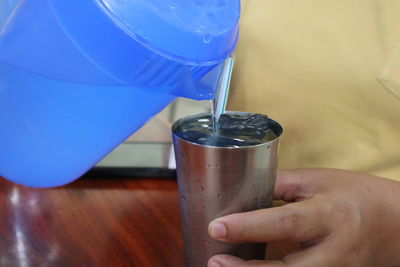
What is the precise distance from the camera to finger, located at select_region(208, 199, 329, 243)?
0.38 meters

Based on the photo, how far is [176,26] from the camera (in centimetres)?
33

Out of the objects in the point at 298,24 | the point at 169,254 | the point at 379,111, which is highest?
the point at 298,24

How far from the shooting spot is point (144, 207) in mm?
580

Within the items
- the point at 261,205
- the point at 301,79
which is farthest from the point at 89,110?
the point at 301,79

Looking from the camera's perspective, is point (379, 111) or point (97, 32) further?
point (379, 111)

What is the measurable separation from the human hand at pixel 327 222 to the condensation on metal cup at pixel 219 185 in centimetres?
1

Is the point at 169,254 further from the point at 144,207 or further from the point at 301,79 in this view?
the point at 301,79

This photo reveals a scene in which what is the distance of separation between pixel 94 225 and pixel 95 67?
26 cm

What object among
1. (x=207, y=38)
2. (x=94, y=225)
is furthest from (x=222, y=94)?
(x=94, y=225)

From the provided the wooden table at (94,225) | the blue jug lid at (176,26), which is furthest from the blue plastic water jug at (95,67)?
the wooden table at (94,225)

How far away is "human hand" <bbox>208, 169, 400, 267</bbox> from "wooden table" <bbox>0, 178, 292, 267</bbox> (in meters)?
0.09

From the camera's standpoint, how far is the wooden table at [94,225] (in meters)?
0.49

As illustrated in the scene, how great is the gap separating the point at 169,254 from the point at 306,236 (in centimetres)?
17

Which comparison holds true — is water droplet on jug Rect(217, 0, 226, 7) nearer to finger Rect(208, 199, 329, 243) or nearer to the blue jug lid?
the blue jug lid
